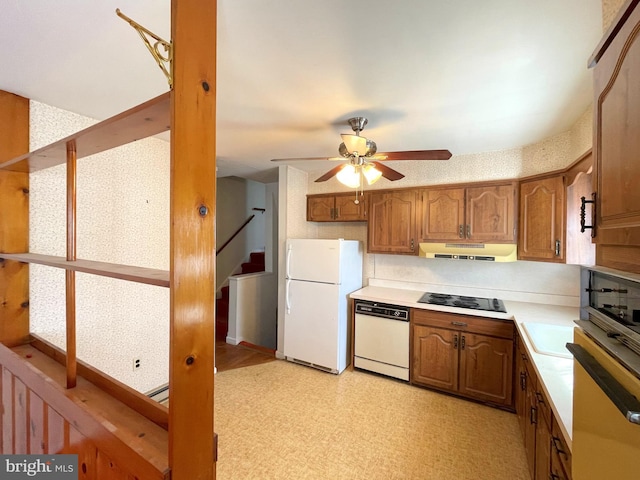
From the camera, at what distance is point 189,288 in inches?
26.7

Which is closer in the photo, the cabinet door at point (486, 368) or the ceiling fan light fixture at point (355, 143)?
the ceiling fan light fixture at point (355, 143)

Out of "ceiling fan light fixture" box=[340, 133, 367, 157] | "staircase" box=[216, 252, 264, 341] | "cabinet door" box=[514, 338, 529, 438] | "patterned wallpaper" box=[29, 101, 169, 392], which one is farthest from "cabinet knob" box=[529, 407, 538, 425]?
"staircase" box=[216, 252, 264, 341]

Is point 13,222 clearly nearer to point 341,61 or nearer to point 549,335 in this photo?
point 341,61

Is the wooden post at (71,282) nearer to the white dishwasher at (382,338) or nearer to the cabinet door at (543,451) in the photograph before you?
the cabinet door at (543,451)

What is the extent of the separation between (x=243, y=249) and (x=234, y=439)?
4025mm

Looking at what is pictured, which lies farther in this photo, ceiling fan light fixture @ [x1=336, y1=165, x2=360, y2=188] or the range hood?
the range hood

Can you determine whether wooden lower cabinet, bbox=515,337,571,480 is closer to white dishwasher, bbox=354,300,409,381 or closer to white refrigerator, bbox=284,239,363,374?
white dishwasher, bbox=354,300,409,381

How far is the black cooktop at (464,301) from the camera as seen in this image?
2588mm

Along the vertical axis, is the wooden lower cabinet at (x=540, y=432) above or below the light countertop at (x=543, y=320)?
below

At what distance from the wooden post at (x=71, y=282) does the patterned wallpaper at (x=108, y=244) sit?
105 cm

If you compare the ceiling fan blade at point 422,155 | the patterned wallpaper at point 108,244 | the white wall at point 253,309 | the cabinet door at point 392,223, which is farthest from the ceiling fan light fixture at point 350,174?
the white wall at point 253,309

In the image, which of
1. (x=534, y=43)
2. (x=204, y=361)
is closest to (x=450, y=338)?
(x=534, y=43)

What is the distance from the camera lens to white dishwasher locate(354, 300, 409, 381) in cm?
288

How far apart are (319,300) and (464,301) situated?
5.04 feet
